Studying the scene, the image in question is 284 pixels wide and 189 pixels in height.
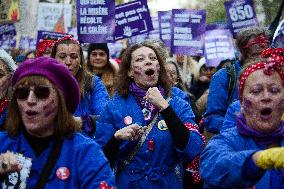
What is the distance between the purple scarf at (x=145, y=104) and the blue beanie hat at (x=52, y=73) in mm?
1403

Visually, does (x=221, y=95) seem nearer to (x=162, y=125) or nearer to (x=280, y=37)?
(x=162, y=125)

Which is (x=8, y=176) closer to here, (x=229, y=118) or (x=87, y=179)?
(x=87, y=179)

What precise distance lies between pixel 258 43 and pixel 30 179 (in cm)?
319

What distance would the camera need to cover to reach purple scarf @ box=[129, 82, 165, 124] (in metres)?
4.93

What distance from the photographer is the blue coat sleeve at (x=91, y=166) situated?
11.1ft

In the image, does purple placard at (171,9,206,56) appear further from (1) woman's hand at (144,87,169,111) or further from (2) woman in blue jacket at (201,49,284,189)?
(2) woman in blue jacket at (201,49,284,189)

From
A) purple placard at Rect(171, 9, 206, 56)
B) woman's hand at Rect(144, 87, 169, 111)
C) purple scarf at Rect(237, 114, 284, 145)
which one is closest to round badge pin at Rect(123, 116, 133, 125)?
woman's hand at Rect(144, 87, 169, 111)

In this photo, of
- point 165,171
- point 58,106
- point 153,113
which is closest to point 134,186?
point 165,171

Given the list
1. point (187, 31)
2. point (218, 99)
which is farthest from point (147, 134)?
point (187, 31)

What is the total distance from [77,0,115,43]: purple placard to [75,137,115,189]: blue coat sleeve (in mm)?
5206

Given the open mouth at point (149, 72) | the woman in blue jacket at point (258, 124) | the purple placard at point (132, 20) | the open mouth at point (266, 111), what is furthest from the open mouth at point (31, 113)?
the purple placard at point (132, 20)

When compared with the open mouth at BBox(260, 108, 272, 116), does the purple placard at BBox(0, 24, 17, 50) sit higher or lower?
higher

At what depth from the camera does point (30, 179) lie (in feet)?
11.1

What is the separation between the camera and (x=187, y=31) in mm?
10695
